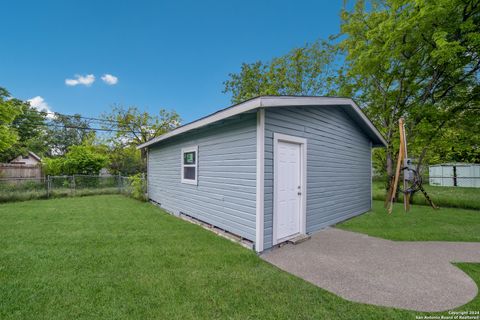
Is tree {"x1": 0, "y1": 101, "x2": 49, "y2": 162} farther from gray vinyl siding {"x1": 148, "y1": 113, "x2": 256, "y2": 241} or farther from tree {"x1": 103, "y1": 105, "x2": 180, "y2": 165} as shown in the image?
gray vinyl siding {"x1": 148, "y1": 113, "x2": 256, "y2": 241}

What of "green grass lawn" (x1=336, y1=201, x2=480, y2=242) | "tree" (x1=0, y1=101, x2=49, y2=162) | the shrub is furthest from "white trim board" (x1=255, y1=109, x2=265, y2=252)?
"tree" (x1=0, y1=101, x2=49, y2=162)

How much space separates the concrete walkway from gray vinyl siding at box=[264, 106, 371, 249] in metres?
0.71

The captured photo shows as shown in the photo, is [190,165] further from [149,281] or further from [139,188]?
[139,188]

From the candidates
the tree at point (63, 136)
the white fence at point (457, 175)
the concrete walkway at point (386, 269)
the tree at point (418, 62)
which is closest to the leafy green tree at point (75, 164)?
the concrete walkway at point (386, 269)

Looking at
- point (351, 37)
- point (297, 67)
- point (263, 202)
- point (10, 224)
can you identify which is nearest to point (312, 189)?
point (263, 202)

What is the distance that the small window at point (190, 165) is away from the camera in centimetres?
572

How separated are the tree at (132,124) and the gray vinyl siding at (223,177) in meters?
12.0

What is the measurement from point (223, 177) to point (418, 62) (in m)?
9.67

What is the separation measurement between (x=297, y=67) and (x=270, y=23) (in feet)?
15.4

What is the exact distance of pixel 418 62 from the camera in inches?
352

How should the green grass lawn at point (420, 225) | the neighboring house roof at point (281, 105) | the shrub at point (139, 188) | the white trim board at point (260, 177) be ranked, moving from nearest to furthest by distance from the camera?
1. the neighboring house roof at point (281, 105)
2. the white trim board at point (260, 177)
3. the green grass lawn at point (420, 225)
4. the shrub at point (139, 188)

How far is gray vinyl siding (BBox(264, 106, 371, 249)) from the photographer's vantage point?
3.87 m

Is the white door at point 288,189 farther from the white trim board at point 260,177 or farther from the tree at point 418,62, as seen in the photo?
the tree at point 418,62

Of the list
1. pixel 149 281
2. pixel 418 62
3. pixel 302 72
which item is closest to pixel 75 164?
pixel 149 281
